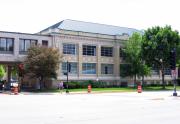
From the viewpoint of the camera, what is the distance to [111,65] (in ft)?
230

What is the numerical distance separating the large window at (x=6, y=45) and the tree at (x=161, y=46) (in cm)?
2177

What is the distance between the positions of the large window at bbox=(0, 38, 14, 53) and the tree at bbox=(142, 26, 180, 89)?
21.8 meters

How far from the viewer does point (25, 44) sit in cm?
5953

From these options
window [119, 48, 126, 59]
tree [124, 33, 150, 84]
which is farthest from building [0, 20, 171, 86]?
tree [124, 33, 150, 84]

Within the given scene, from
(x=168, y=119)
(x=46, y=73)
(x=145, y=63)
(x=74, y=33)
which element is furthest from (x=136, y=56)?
(x=168, y=119)

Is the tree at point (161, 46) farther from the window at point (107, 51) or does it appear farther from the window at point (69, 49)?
the window at point (69, 49)

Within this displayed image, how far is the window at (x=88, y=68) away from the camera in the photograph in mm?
65544

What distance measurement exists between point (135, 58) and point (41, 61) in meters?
22.2

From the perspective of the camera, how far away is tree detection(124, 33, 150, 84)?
6806cm

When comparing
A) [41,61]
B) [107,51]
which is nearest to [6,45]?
[41,61]

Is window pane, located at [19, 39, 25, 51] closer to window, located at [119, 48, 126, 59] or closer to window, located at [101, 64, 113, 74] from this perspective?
window, located at [101, 64, 113, 74]

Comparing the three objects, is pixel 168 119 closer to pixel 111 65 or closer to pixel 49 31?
pixel 49 31

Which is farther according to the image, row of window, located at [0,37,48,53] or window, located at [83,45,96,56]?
window, located at [83,45,96,56]

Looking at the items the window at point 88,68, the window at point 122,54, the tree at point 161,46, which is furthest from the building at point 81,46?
the tree at point 161,46
